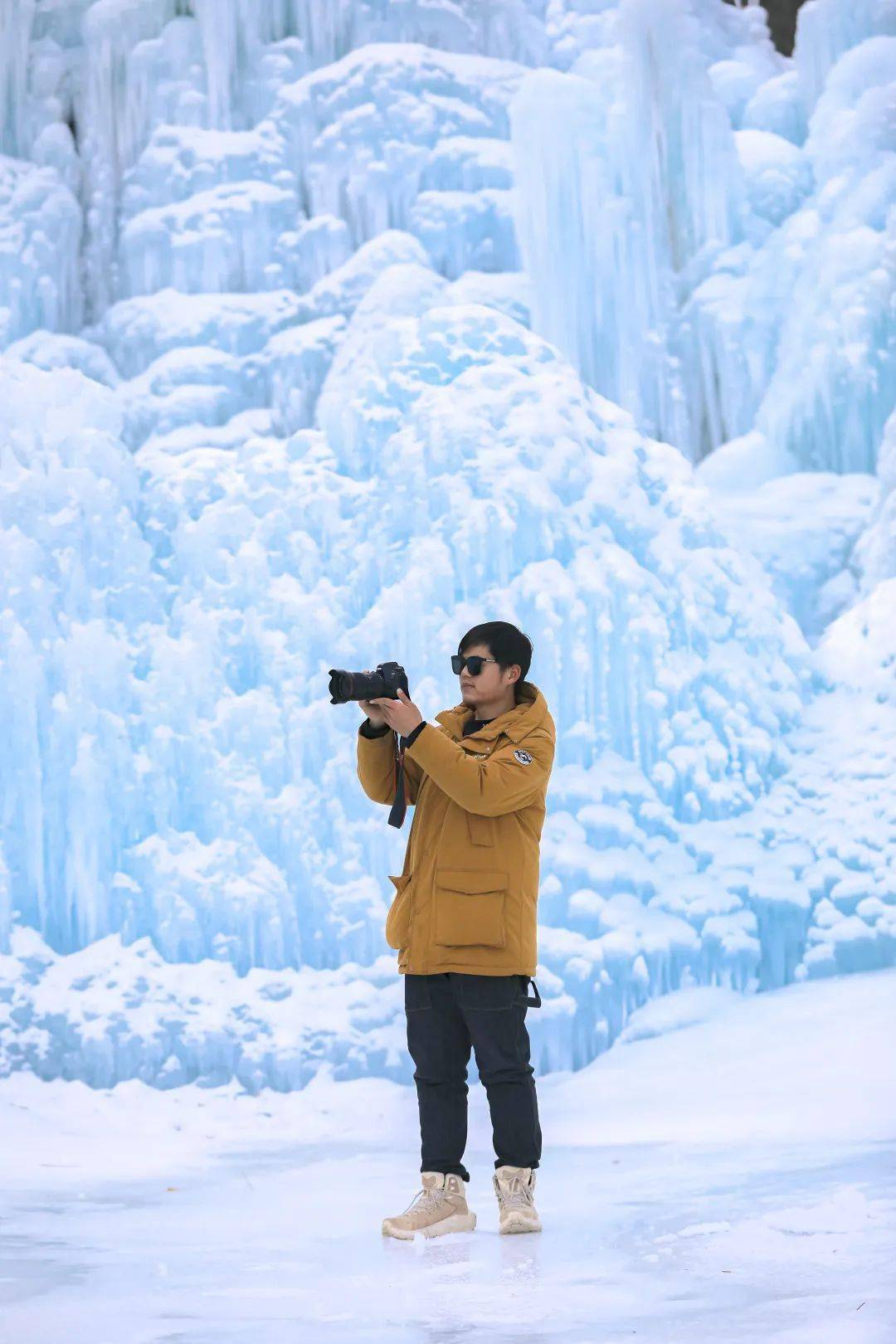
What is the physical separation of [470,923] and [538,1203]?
2.62 feet

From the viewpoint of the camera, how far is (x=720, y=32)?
5.78 metres

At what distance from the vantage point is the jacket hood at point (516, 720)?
215cm

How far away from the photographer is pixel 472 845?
6.88 feet

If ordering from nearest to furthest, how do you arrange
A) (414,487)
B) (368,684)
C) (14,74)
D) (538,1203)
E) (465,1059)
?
(368,684) → (465,1059) → (538,1203) → (414,487) → (14,74)

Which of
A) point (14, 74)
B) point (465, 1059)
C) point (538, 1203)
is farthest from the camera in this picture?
point (14, 74)

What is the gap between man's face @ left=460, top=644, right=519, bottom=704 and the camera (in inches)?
85.5

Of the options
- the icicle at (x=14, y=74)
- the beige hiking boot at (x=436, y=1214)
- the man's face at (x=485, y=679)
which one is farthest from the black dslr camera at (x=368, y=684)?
the icicle at (x=14, y=74)

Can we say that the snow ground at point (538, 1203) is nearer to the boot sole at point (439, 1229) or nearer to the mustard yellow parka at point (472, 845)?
the boot sole at point (439, 1229)

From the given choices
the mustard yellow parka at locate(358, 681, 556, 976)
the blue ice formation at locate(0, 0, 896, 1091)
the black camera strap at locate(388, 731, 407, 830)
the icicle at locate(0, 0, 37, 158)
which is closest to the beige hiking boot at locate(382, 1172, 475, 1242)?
the mustard yellow parka at locate(358, 681, 556, 976)

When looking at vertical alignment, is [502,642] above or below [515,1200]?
above

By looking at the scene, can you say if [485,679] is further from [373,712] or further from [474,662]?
[373,712]

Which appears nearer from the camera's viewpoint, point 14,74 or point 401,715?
point 401,715

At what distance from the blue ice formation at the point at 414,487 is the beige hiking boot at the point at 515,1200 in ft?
8.86

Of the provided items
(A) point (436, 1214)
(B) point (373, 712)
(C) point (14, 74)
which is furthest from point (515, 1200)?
(C) point (14, 74)
